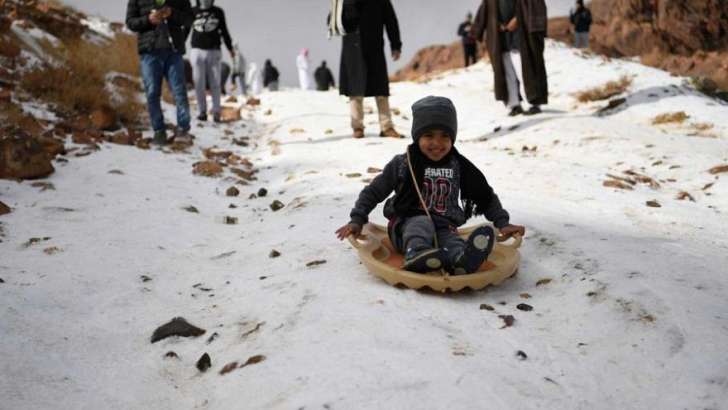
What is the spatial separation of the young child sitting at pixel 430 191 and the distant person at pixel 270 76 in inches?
770

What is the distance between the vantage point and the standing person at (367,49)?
6.71 m

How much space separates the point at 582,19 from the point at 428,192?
1789cm

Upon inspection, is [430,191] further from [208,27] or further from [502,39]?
[208,27]

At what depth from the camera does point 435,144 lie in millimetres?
2805

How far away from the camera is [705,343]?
70.9 inches

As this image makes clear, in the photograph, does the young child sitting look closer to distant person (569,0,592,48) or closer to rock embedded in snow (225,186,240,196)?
rock embedded in snow (225,186,240,196)

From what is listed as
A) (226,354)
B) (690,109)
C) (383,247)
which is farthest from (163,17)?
(690,109)

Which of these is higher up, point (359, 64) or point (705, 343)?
point (359, 64)

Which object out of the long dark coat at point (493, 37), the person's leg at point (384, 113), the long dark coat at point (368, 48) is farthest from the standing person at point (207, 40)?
the long dark coat at point (493, 37)

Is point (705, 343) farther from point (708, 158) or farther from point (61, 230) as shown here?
point (708, 158)

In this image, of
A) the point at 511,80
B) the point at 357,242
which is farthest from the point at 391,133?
the point at 357,242

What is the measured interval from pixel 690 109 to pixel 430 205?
6426mm

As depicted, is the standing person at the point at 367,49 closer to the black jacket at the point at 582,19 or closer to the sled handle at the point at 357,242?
the sled handle at the point at 357,242

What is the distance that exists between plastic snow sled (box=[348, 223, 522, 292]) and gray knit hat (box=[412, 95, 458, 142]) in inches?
23.7
